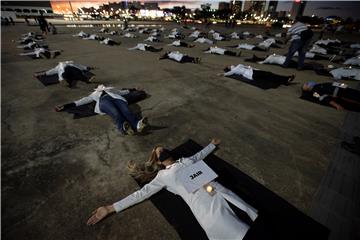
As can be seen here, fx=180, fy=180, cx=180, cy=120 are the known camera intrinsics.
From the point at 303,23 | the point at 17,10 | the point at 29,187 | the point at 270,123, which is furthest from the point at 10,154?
the point at 17,10

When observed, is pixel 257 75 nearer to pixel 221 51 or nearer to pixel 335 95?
pixel 335 95

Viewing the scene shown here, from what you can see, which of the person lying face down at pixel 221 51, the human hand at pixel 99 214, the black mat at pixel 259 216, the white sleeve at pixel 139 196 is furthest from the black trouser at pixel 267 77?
the human hand at pixel 99 214

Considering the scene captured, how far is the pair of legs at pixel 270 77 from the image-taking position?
20.0 ft

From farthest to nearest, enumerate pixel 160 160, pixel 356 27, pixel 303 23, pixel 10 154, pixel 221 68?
1. pixel 356 27
2. pixel 221 68
3. pixel 303 23
4. pixel 10 154
5. pixel 160 160

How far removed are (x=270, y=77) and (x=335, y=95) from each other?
1.95 metres

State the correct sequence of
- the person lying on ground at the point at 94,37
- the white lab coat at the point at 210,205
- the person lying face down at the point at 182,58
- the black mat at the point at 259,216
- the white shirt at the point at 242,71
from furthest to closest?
the person lying on ground at the point at 94,37 < the person lying face down at the point at 182,58 < the white shirt at the point at 242,71 < the black mat at the point at 259,216 < the white lab coat at the point at 210,205

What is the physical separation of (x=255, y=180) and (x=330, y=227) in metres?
0.91

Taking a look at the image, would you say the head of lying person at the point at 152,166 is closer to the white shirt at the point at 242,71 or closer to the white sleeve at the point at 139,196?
the white sleeve at the point at 139,196

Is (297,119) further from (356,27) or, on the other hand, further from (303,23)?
(356,27)

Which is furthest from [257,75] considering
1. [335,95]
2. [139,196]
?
[139,196]

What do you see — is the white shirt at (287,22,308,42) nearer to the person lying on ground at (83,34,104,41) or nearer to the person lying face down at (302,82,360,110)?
the person lying face down at (302,82,360,110)

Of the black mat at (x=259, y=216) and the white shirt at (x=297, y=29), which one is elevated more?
the white shirt at (x=297, y=29)

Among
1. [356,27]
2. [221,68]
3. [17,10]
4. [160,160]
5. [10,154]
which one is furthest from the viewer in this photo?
[17,10]

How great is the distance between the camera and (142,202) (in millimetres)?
2312
